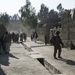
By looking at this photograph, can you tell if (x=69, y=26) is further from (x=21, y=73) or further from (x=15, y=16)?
(x=15, y=16)

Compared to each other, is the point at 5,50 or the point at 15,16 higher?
the point at 15,16

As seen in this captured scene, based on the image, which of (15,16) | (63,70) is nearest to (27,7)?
(63,70)

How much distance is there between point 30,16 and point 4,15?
74.0 ft

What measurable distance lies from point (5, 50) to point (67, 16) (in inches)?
268

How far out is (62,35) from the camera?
24141 millimetres

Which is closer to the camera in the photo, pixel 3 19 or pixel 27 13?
pixel 27 13

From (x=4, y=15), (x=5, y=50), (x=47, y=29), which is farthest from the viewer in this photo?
(x=4, y=15)

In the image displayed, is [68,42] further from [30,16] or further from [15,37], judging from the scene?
[30,16]

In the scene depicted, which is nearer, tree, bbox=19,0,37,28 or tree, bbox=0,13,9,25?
tree, bbox=19,0,37,28

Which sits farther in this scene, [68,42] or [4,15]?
[4,15]

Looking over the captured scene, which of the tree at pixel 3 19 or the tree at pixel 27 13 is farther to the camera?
the tree at pixel 3 19

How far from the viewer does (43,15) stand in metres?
141

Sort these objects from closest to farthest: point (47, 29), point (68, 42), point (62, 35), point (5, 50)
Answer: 1. point (5, 50)
2. point (68, 42)
3. point (62, 35)
4. point (47, 29)

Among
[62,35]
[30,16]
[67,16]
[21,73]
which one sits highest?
[30,16]
